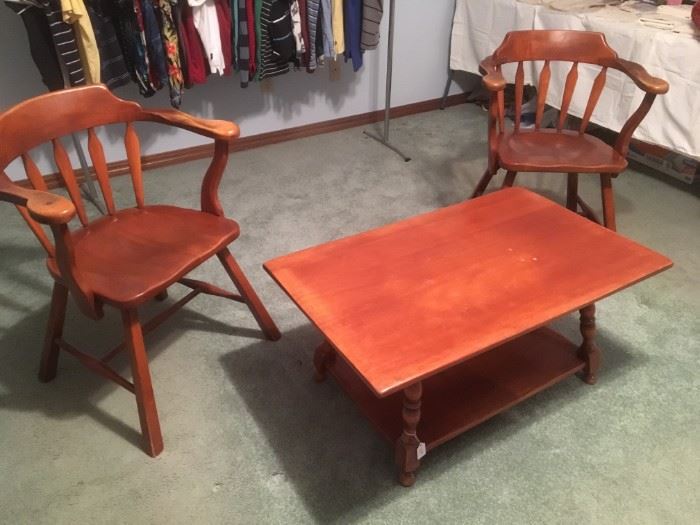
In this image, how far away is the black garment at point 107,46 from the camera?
197cm

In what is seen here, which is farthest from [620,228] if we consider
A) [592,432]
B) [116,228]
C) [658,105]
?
[116,228]

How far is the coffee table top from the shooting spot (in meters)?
1.06

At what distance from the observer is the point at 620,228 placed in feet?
7.26

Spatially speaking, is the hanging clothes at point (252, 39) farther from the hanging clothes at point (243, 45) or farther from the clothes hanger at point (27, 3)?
the clothes hanger at point (27, 3)

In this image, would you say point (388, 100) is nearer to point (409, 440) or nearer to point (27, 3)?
point (27, 3)

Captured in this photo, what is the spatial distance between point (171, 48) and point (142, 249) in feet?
3.62

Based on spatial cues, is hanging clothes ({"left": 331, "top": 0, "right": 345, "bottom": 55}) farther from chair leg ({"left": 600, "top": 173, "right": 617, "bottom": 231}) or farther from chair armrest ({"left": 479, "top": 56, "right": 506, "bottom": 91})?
chair leg ({"left": 600, "top": 173, "right": 617, "bottom": 231})

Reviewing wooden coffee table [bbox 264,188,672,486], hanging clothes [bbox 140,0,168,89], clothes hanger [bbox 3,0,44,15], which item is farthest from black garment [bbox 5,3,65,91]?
wooden coffee table [bbox 264,188,672,486]

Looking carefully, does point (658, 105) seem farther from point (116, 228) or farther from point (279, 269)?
point (116, 228)

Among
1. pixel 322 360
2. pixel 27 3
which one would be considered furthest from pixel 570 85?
pixel 27 3

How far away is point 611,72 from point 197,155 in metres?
1.87

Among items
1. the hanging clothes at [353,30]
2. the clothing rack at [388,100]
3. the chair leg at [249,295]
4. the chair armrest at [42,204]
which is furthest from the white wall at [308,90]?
the chair armrest at [42,204]

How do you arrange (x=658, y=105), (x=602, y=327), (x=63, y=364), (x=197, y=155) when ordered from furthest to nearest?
(x=197, y=155) → (x=658, y=105) → (x=602, y=327) → (x=63, y=364)

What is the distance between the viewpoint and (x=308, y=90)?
2.90 meters
